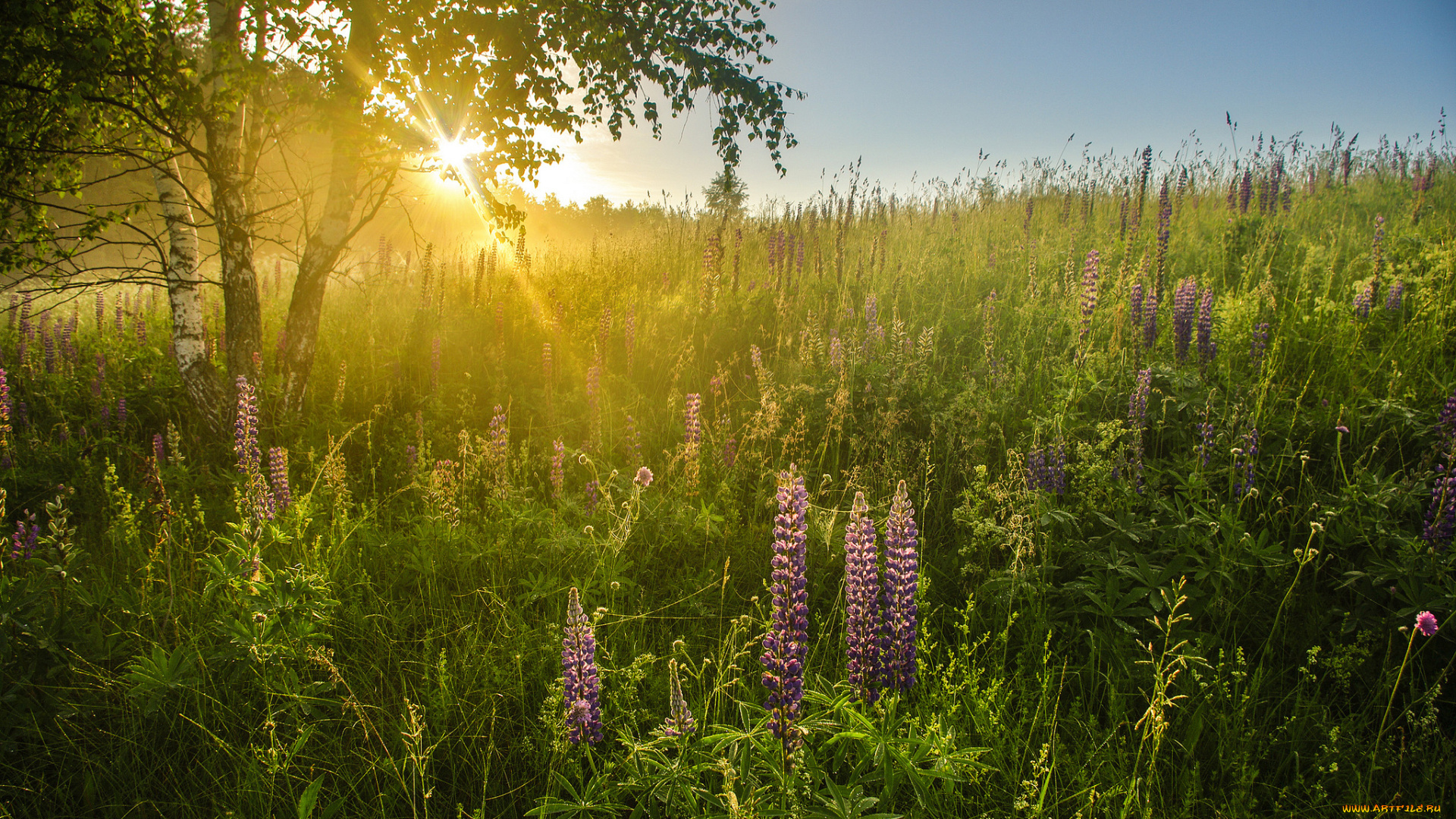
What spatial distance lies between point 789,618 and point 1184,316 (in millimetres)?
4037

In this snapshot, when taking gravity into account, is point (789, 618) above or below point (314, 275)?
below

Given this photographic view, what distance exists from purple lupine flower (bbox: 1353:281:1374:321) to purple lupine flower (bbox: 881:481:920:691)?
14.8ft

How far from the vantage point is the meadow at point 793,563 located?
5.86 ft

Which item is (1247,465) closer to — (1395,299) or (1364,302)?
(1364,302)

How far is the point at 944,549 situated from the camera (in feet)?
10.8

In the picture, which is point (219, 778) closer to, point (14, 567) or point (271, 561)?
point (271, 561)

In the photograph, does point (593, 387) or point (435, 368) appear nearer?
point (593, 387)

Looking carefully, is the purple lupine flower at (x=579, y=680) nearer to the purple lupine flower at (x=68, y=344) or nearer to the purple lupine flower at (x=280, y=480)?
the purple lupine flower at (x=280, y=480)

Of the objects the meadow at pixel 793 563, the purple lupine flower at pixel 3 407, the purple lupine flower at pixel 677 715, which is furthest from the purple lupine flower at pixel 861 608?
the purple lupine flower at pixel 3 407

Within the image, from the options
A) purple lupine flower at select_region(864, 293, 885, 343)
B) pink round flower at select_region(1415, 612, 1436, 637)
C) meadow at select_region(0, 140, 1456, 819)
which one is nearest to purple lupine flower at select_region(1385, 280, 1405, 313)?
meadow at select_region(0, 140, 1456, 819)

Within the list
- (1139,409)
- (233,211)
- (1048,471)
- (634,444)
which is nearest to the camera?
(1048,471)

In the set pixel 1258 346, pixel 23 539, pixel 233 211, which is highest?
pixel 233 211

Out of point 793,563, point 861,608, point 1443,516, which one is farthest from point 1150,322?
point 793,563

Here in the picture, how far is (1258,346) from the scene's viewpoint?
12.1 feet
